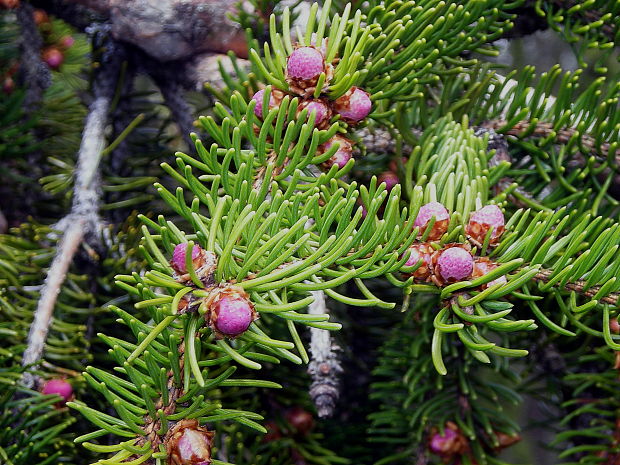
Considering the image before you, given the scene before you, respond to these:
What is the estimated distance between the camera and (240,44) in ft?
2.44

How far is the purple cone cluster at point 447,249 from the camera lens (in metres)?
0.42

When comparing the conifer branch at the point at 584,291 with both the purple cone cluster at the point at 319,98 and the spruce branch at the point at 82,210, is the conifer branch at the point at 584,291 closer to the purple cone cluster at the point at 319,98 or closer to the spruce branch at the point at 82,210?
the purple cone cluster at the point at 319,98

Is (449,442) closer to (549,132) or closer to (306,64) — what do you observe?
(549,132)

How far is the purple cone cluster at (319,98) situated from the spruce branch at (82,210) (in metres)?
0.28

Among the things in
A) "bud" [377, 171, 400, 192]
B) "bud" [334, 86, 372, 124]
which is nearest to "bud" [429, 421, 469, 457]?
"bud" [377, 171, 400, 192]

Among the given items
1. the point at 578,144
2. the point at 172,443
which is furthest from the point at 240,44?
the point at 172,443

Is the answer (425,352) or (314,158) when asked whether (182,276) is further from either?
(425,352)

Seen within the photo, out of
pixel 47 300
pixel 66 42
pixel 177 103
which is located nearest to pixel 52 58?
pixel 66 42

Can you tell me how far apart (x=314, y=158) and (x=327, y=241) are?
9 centimetres

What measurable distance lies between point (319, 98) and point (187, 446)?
261 millimetres

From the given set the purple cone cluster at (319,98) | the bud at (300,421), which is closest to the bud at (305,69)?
the purple cone cluster at (319,98)

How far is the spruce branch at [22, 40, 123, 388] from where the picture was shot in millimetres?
580

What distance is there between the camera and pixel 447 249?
42 centimetres

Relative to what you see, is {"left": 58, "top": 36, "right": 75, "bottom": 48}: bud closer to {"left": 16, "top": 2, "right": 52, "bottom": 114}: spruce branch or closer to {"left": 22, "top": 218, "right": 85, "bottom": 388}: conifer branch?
{"left": 16, "top": 2, "right": 52, "bottom": 114}: spruce branch
